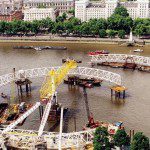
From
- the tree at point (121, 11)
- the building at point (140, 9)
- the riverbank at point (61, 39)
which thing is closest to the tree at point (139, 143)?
the riverbank at point (61, 39)

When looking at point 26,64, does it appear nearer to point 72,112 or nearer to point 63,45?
point 63,45

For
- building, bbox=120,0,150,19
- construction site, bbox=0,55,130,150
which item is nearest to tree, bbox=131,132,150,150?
construction site, bbox=0,55,130,150

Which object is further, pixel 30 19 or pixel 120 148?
pixel 30 19

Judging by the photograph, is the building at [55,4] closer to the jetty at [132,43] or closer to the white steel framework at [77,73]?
the jetty at [132,43]

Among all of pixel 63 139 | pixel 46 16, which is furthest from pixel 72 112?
pixel 46 16

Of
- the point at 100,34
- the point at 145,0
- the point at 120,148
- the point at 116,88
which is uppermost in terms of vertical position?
the point at 145,0

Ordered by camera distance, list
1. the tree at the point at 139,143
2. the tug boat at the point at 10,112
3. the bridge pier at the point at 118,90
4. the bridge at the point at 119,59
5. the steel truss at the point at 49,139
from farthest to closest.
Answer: the bridge at the point at 119,59, the bridge pier at the point at 118,90, the tug boat at the point at 10,112, the steel truss at the point at 49,139, the tree at the point at 139,143

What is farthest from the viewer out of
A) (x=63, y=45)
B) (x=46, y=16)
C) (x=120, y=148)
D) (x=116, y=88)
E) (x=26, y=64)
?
(x=46, y=16)
